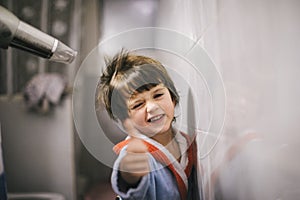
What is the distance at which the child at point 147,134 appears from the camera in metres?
0.58

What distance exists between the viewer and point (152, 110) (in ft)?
1.90

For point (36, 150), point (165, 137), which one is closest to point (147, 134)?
point (165, 137)

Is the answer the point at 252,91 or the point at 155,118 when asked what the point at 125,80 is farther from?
the point at 252,91

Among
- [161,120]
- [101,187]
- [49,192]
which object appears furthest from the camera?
[49,192]

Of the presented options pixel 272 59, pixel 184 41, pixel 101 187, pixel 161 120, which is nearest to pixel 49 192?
pixel 101 187

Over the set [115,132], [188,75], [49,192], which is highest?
[188,75]

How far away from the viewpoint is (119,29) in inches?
27.9

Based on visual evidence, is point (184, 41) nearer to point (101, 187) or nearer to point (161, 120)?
point (161, 120)

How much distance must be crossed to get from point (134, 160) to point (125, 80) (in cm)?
16

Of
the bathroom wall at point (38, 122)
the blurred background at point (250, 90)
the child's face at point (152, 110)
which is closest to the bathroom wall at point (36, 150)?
the bathroom wall at point (38, 122)

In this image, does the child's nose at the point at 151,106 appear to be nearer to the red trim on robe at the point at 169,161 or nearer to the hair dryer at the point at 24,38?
the red trim on robe at the point at 169,161

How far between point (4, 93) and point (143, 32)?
465mm

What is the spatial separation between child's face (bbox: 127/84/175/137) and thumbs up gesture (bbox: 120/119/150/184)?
0.7 inches

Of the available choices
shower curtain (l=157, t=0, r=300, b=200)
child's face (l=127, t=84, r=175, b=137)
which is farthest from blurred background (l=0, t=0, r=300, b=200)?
child's face (l=127, t=84, r=175, b=137)
